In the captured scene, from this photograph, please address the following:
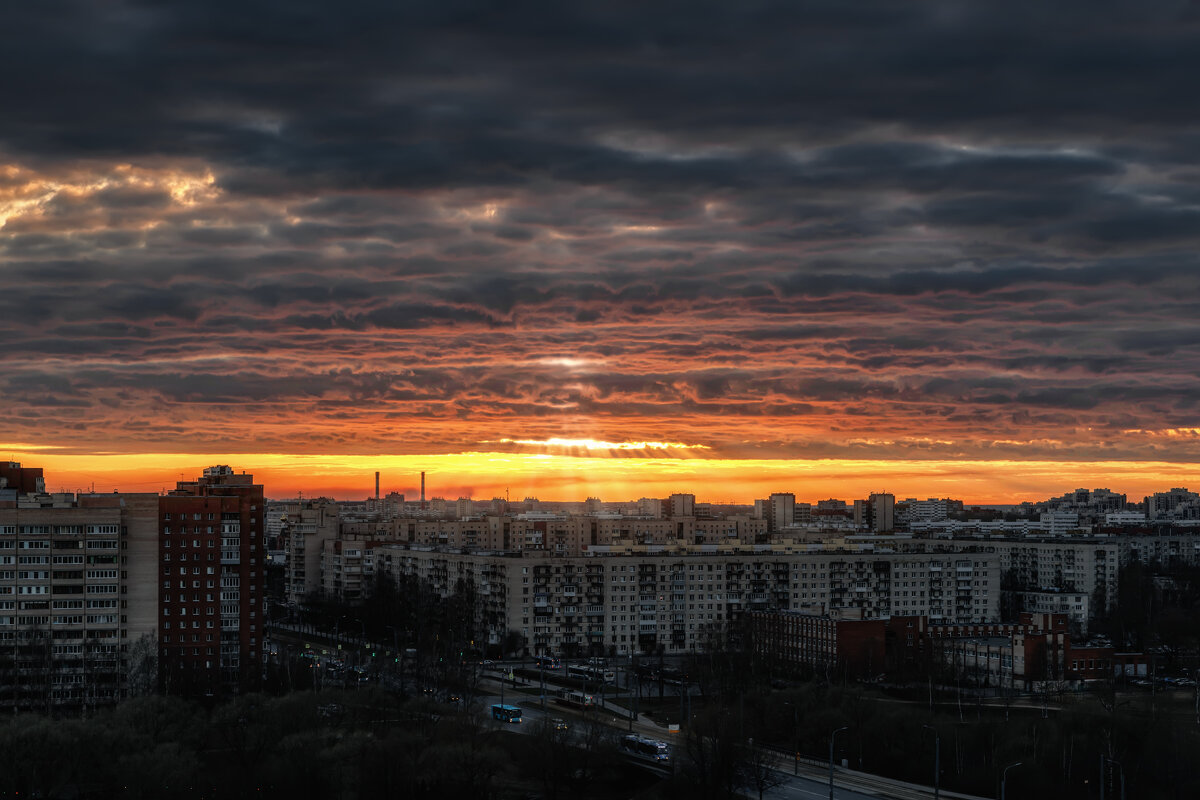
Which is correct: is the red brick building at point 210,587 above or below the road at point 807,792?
above

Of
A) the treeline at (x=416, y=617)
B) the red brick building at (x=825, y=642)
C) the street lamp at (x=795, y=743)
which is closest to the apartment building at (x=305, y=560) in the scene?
the treeline at (x=416, y=617)

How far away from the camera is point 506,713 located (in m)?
75.1

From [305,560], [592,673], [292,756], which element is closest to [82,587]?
[292,756]

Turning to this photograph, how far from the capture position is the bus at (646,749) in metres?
65.3

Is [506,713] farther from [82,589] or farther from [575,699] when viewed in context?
[82,589]

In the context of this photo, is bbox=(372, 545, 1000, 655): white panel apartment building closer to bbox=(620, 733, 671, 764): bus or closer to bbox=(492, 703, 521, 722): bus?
bbox=(492, 703, 521, 722): bus

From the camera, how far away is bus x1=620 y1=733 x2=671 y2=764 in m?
65.3

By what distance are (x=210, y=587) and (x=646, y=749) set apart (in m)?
29.3

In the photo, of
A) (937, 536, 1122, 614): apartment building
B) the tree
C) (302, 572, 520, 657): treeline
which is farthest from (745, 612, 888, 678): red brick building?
(937, 536, 1122, 614): apartment building

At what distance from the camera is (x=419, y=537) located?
181 m

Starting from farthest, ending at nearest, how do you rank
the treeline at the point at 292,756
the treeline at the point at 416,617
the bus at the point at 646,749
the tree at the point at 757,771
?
the treeline at the point at 416,617 < the bus at the point at 646,749 < the tree at the point at 757,771 < the treeline at the point at 292,756

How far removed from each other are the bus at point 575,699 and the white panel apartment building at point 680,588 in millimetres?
17844

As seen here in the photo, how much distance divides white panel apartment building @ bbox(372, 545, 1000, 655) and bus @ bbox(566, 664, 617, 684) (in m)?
7.46

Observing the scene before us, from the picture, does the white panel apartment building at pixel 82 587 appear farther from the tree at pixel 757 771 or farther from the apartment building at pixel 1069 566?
the apartment building at pixel 1069 566
